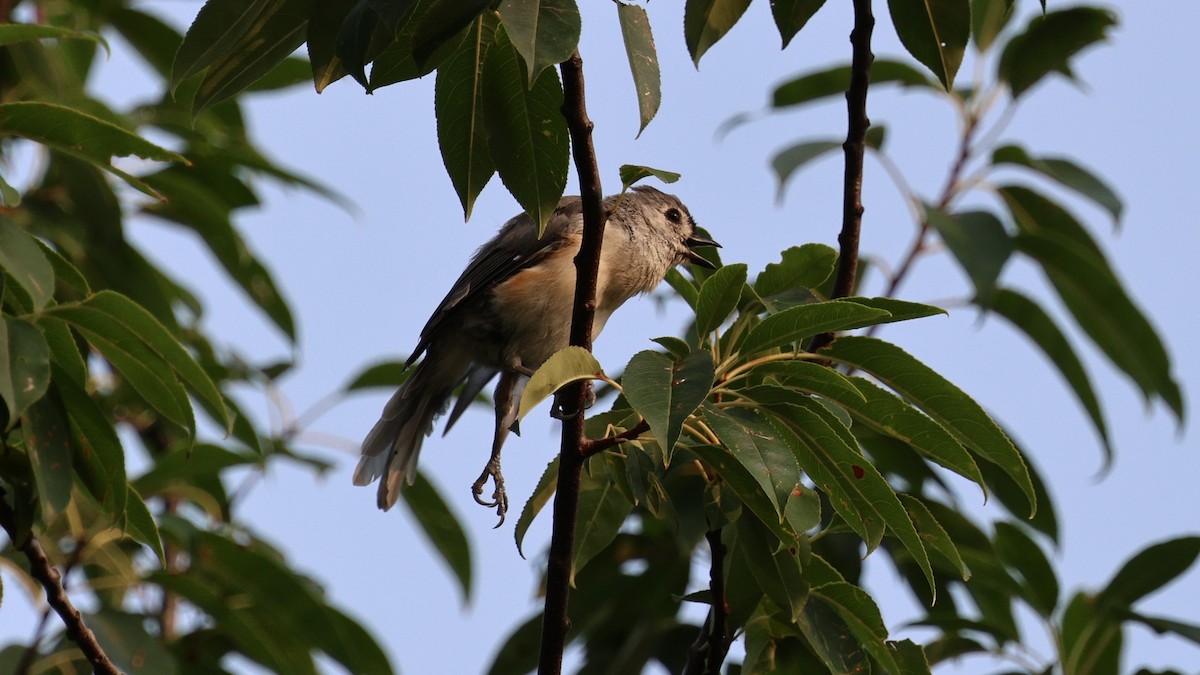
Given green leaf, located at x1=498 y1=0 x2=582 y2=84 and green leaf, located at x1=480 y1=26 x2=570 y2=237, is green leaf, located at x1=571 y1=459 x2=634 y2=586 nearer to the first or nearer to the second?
green leaf, located at x1=480 y1=26 x2=570 y2=237

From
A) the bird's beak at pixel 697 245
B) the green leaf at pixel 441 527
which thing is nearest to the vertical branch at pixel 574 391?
the bird's beak at pixel 697 245

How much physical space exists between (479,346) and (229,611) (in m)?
1.24

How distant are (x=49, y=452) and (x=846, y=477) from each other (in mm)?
1695

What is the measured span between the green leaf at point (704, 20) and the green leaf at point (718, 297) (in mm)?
472

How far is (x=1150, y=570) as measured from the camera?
4.16 m

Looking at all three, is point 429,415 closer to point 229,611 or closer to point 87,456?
point 229,611

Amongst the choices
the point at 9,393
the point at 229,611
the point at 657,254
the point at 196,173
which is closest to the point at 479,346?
the point at 657,254

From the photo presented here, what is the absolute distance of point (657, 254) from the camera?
4.78 m

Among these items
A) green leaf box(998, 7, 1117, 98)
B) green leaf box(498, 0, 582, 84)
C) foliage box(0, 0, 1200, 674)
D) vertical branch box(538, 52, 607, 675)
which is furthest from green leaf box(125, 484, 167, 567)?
green leaf box(998, 7, 1117, 98)

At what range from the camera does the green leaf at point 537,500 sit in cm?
292

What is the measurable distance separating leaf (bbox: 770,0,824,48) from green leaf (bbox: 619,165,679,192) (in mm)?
615

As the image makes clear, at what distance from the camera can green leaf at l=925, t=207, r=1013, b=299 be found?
4.51 metres

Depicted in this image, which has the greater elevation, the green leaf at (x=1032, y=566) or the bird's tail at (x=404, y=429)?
the green leaf at (x=1032, y=566)

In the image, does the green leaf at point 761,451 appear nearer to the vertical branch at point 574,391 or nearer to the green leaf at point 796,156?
the vertical branch at point 574,391
